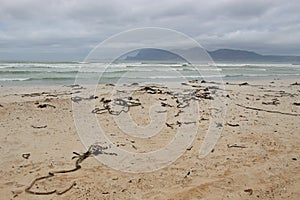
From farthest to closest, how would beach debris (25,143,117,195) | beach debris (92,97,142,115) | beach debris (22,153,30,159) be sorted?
beach debris (92,97,142,115)
beach debris (22,153,30,159)
beach debris (25,143,117,195)

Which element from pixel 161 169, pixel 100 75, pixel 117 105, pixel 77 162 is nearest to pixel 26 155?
pixel 77 162

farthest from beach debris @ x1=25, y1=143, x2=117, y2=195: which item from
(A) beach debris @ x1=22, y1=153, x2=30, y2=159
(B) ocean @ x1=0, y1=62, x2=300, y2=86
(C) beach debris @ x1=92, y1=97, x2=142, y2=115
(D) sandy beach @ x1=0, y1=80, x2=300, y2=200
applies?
(B) ocean @ x1=0, y1=62, x2=300, y2=86

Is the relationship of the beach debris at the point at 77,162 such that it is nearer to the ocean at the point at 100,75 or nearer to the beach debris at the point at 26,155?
the beach debris at the point at 26,155

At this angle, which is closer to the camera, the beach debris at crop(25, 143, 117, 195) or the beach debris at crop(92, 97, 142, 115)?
the beach debris at crop(25, 143, 117, 195)

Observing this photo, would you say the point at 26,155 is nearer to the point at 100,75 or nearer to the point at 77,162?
the point at 77,162

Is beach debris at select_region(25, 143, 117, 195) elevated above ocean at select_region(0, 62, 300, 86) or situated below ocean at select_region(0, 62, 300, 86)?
below

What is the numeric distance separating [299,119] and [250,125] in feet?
6.19

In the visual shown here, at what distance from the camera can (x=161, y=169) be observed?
16.8 feet

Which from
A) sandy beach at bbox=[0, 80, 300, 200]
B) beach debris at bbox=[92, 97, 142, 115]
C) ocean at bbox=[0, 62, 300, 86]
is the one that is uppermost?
ocean at bbox=[0, 62, 300, 86]

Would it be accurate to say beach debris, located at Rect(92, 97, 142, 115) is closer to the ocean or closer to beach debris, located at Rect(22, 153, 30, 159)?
beach debris, located at Rect(22, 153, 30, 159)

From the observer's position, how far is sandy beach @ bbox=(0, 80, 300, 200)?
4.30 metres

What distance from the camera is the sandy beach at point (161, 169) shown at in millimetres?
4297

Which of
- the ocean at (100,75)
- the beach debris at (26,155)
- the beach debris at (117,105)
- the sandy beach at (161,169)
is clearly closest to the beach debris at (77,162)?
the sandy beach at (161,169)

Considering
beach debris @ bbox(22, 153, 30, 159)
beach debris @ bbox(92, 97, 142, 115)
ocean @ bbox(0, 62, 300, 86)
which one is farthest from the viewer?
ocean @ bbox(0, 62, 300, 86)
